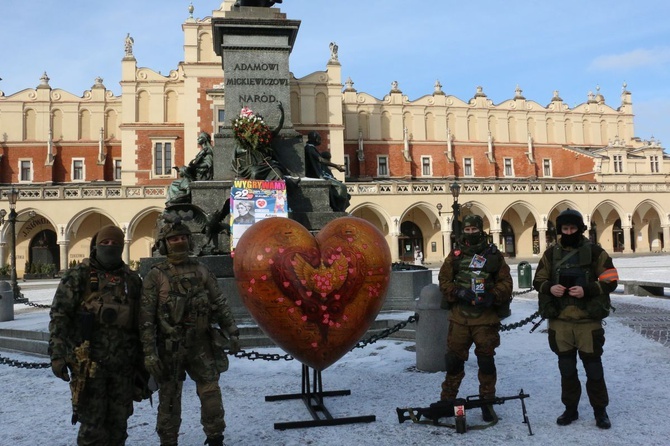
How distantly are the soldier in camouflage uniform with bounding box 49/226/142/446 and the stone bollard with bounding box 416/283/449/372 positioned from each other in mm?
3101

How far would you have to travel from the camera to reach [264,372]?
5887mm

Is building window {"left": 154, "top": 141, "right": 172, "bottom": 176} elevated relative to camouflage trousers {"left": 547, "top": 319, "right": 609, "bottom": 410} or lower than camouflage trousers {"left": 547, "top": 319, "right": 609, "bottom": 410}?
elevated

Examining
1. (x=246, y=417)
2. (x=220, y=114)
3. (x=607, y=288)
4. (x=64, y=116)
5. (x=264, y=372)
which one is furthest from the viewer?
(x=64, y=116)

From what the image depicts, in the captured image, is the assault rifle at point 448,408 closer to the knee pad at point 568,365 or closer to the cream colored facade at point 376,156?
the knee pad at point 568,365

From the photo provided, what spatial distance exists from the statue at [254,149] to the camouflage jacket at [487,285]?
17.4 feet

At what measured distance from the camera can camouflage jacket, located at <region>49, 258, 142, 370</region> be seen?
10.2 ft

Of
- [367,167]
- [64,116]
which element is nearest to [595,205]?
[367,167]

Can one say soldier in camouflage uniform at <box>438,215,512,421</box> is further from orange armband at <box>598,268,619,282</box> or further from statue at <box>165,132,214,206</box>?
statue at <box>165,132,214,206</box>

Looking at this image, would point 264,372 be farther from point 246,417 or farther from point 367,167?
point 367,167

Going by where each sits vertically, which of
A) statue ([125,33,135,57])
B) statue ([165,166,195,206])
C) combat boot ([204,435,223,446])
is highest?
statue ([125,33,135,57])

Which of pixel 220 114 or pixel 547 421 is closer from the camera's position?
pixel 547 421

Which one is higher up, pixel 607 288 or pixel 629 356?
pixel 607 288

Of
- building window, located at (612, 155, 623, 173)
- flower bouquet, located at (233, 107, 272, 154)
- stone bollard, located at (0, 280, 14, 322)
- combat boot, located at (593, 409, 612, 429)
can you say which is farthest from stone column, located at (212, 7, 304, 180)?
building window, located at (612, 155, 623, 173)

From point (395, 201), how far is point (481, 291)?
28.2m
